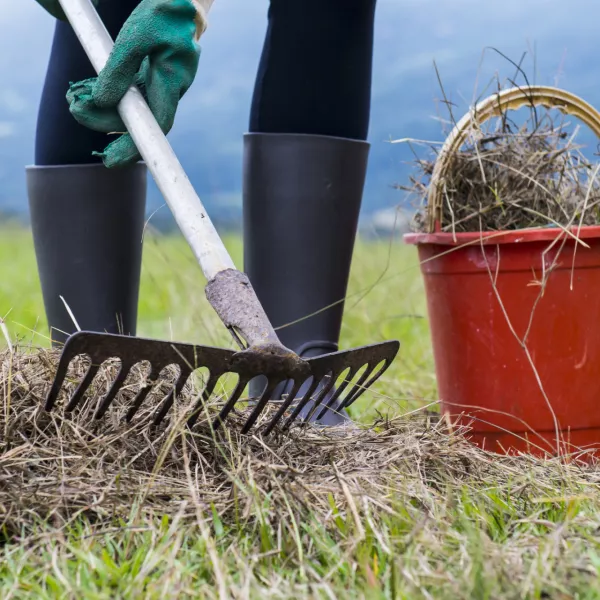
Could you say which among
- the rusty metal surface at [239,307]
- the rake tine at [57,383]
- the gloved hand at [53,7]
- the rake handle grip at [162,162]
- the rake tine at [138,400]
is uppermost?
the gloved hand at [53,7]

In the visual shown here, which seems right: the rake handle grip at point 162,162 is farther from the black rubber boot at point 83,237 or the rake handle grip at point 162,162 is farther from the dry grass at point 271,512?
the black rubber boot at point 83,237

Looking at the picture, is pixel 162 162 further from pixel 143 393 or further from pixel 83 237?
pixel 83 237

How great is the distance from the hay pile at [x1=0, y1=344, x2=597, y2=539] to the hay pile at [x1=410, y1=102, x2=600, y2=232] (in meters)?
0.50

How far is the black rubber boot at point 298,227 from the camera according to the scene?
160 centimetres

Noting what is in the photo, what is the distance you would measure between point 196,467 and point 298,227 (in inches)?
25.9

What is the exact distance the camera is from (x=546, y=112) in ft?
5.49

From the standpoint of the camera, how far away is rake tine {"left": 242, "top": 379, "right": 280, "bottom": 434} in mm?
1112

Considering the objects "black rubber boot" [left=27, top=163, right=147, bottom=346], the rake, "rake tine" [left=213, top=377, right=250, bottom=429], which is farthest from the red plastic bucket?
"black rubber boot" [left=27, top=163, right=147, bottom=346]

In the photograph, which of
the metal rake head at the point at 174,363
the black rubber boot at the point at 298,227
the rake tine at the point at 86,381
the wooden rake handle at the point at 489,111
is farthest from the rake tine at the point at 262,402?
the wooden rake handle at the point at 489,111

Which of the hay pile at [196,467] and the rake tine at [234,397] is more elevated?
the rake tine at [234,397]

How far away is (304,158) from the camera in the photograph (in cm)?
160

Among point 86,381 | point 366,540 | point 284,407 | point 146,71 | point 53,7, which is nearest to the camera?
point 366,540

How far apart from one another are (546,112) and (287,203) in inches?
23.8

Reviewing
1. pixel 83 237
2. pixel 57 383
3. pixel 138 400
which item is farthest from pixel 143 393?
pixel 83 237
